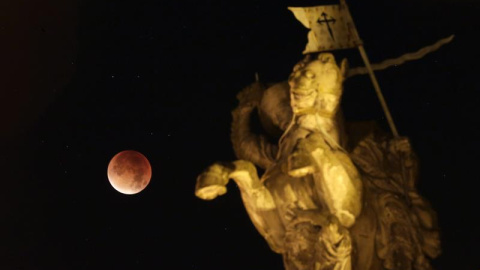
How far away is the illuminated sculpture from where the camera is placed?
13.2ft

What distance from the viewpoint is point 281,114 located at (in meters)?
4.64

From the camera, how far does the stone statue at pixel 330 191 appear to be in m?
4.02

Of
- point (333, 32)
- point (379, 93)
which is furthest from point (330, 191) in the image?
point (333, 32)

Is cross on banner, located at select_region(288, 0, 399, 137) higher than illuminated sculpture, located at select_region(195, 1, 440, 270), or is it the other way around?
cross on banner, located at select_region(288, 0, 399, 137)

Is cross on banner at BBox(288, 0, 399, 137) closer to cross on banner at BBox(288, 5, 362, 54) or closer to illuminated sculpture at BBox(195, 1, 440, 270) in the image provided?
cross on banner at BBox(288, 5, 362, 54)

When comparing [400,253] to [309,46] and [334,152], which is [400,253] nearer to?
[334,152]

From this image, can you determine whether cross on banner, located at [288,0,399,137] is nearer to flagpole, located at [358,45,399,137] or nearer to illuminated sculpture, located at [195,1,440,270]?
flagpole, located at [358,45,399,137]

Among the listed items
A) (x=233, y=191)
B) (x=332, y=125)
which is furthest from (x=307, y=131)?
(x=233, y=191)

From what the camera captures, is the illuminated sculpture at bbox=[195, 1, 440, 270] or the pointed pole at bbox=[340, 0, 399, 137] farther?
the pointed pole at bbox=[340, 0, 399, 137]

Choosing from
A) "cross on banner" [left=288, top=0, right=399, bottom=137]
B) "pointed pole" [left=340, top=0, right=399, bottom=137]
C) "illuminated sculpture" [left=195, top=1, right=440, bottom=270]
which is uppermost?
"cross on banner" [left=288, top=0, right=399, bottom=137]

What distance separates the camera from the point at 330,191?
4.06 m

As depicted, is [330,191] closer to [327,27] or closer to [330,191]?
[330,191]

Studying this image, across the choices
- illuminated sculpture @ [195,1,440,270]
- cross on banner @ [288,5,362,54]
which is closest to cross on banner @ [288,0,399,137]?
cross on banner @ [288,5,362,54]

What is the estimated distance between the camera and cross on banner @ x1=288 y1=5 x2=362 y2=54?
4.43 meters
